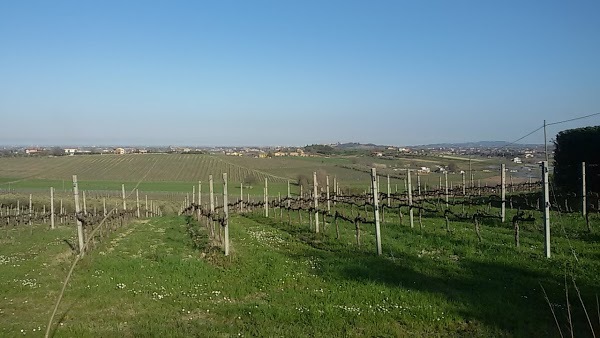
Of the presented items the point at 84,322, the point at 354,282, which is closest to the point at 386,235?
the point at 354,282

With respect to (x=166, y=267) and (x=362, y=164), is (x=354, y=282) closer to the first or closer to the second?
(x=166, y=267)

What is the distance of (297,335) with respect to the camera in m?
8.73

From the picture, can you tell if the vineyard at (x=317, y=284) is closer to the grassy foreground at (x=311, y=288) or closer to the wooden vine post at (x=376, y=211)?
the grassy foreground at (x=311, y=288)

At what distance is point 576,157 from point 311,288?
104 feet

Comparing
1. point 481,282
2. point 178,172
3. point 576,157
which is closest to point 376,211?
point 481,282

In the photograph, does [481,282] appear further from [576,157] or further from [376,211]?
[576,157]

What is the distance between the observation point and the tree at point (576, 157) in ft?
109

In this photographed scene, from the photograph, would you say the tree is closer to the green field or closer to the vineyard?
the vineyard

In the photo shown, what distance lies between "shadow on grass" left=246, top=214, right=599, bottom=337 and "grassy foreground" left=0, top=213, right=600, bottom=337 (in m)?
0.04

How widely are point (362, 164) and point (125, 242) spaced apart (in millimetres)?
87366

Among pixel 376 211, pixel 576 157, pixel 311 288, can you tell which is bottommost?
pixel 311 288

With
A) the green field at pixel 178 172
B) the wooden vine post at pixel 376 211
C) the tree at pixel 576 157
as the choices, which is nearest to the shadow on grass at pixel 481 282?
the wooden vine post at pixel 376 211

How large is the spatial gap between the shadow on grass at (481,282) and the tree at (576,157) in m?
21.6

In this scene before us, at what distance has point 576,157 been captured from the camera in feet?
118
